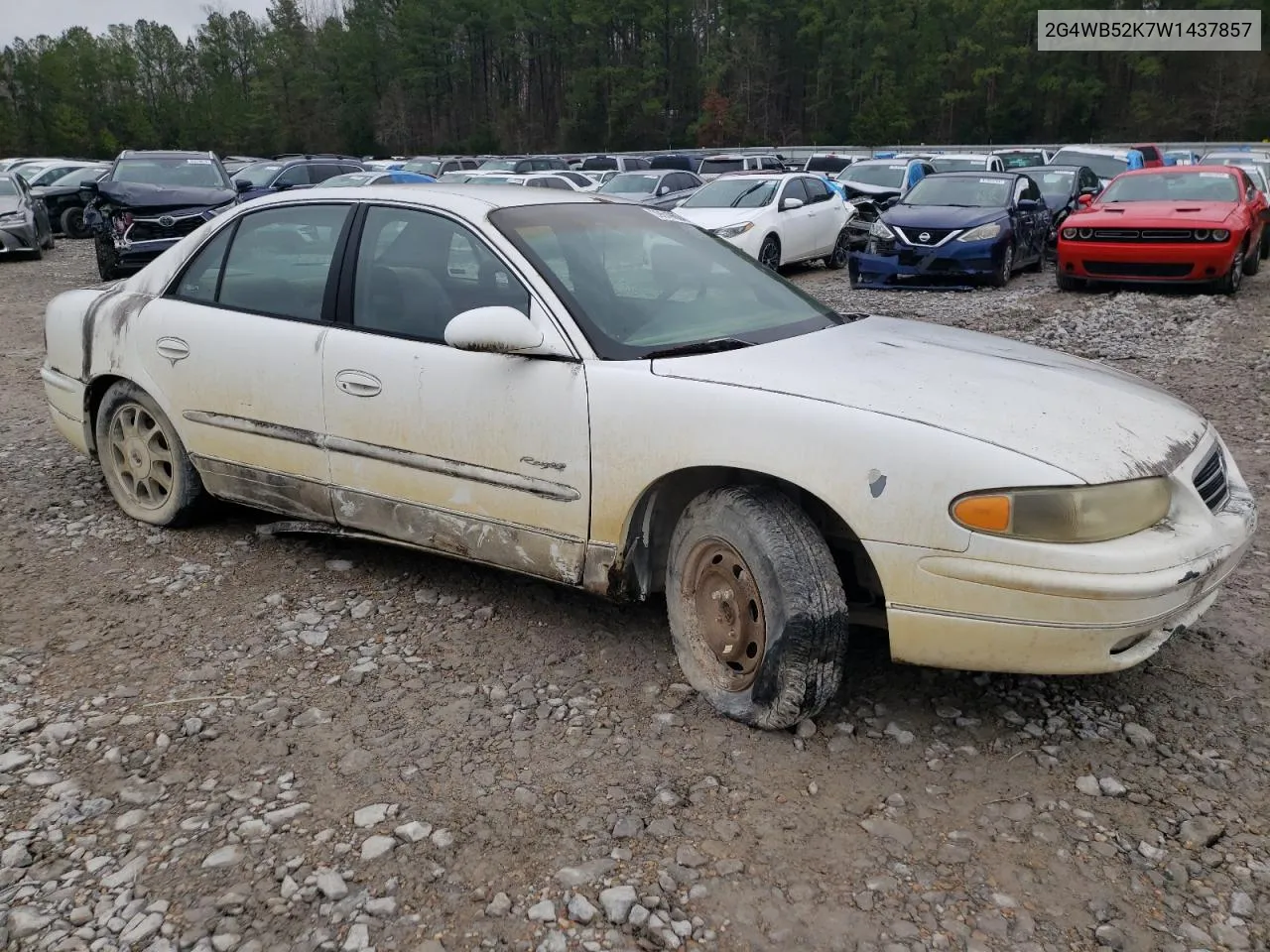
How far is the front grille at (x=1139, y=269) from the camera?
37.6 feet

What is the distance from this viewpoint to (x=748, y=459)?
3051 millimetres

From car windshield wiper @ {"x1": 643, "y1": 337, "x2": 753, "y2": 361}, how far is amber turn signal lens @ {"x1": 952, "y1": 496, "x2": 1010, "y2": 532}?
3.18ft

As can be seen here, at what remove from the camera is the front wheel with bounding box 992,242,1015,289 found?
12.9 metres

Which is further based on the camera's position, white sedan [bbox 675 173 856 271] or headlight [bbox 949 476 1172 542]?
white sedan [bbox 675 173 856 271]

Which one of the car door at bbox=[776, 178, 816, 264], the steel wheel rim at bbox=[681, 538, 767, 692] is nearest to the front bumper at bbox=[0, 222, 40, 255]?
the car door at bbox=[776, 178, 816, 264]

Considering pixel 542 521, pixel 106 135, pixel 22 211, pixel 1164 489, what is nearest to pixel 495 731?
pixel 542 521

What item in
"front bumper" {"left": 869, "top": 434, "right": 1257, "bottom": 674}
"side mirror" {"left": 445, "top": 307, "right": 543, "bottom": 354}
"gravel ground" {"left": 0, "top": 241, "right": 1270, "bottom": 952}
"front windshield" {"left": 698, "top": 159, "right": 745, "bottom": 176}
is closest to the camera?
"gravel ground" {"left": 0, "top": 241, "right": 1270, "bottom": 952}

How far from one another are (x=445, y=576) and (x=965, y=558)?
228 cm

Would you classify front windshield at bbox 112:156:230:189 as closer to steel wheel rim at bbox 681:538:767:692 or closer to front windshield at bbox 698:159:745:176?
steel wheel rim at bbox 681:538:767:692

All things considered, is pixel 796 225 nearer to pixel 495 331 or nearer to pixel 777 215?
pixel 777 215

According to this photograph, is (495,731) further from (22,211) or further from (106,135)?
(106,135)

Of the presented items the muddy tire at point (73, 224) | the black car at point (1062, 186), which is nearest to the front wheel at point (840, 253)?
the black car at point (1062, 186)

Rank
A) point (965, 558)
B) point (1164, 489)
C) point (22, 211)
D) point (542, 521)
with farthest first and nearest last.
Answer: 1. point (22, 211)
2. point (542, 521)
3. point (1164, 489)
4. point (965, 558)

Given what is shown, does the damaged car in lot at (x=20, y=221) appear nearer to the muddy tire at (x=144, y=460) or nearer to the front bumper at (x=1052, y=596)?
the muddy tire at (x=144, y=460)
